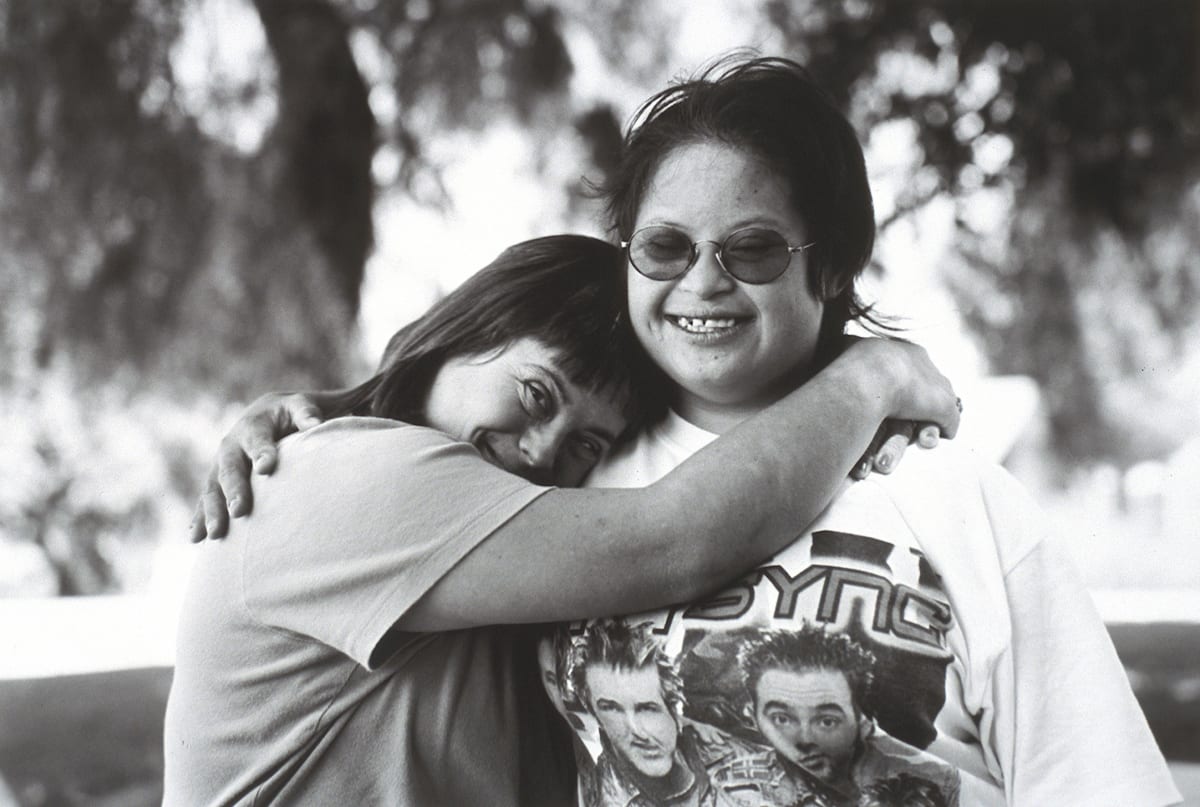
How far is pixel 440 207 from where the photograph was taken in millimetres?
5336

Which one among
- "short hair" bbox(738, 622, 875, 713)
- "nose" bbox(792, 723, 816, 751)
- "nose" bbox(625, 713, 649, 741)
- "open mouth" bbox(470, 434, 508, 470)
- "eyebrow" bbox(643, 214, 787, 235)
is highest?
"eyebrow" bbox(643, 214, 787, 235)

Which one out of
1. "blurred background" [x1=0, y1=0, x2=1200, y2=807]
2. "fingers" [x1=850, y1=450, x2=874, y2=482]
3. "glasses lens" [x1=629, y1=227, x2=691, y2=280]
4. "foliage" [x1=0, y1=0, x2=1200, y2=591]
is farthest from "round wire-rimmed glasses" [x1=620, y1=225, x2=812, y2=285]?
"foliage" [x1=0, y1=0, x2=1200, y2=591]

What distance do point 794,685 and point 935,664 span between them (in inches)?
6.5

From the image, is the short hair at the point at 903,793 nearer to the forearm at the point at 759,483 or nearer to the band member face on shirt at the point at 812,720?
the band member face on shirt at the point at 812,720

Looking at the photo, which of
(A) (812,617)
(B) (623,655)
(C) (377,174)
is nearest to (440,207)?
(C) (377,174)

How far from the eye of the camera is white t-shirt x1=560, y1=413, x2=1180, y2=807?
1.31 m

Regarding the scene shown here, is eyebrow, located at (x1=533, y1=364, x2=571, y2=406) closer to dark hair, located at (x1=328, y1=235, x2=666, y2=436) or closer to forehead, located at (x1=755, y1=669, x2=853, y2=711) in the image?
dark hair, located at (x1=328, y1=235, x2=666, y2=436)

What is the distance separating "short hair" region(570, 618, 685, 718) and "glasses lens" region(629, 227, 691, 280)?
0.46 meters

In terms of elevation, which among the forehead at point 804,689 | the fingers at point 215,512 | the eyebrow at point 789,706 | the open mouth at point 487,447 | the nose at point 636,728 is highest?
the open mouth at point 487,447

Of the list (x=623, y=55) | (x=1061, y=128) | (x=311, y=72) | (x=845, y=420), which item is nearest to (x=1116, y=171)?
(x=1061, y=128)

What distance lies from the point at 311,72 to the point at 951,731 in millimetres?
4475

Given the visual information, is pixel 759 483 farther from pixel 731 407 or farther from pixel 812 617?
pixel 731 407

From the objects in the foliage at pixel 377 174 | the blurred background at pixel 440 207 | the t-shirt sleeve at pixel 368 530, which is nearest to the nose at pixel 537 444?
the t-shirt sleeve at pixel 368 530

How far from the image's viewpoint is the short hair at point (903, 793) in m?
1.31
